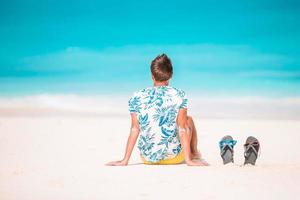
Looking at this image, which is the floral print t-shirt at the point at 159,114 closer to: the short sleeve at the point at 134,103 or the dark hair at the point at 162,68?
the short sleeve at the point at 134,103

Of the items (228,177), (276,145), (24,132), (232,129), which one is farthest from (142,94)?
(232,129)

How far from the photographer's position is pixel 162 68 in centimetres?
577

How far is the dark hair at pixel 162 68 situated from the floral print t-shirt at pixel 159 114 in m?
0.15

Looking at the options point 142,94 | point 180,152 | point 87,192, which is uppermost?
point 142,94

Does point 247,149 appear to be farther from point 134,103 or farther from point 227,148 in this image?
point 134,103

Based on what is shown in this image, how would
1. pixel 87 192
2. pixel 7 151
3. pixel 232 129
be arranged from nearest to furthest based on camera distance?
pixel 87 192, pixel 7 151, pixel 232 129

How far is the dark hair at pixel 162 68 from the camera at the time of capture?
18.9ft

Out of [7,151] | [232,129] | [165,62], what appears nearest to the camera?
[165,62]

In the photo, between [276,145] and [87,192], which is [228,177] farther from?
[276,145]

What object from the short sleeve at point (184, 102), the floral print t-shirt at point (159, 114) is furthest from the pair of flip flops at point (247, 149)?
the short sleeve at point (184, 102)

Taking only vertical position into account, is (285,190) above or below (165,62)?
below

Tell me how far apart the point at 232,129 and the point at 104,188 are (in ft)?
33.0

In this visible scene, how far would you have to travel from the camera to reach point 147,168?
5836mm

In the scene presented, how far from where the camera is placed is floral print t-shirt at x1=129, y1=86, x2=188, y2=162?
5895 mm
